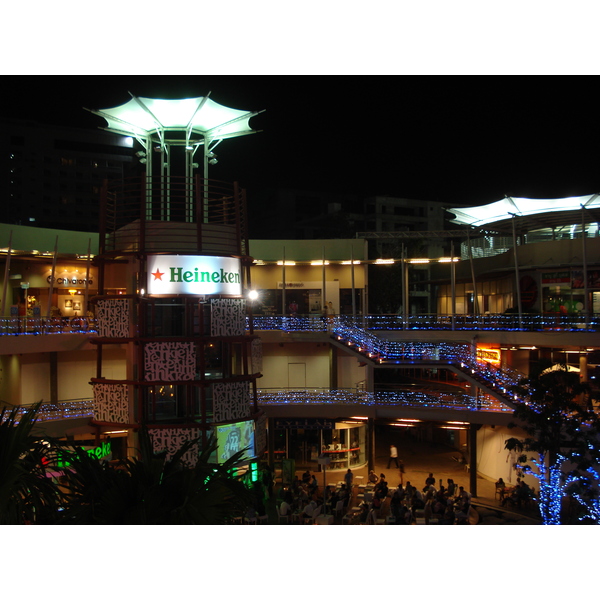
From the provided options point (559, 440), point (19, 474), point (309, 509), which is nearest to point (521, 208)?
point (559, 440)

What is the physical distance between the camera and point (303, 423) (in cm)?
2805

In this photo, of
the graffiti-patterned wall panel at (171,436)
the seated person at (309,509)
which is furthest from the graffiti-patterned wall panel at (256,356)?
the seated person at (309,509)

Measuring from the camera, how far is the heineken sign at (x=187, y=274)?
60.5 feet

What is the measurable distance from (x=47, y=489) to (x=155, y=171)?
1942 cm

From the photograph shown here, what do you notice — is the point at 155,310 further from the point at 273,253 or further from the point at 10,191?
the point at 10,191

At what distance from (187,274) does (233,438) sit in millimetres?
5369

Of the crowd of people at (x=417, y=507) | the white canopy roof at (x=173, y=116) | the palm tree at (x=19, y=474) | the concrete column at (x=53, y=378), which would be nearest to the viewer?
the palm tree at (x=19, y=474)

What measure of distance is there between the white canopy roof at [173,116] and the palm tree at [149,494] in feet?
56.4

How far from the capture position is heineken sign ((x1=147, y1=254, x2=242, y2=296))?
18.5m

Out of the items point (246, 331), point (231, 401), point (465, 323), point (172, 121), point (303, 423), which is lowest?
point (303, 423)

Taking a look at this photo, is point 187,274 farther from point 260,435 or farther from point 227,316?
point 260,435

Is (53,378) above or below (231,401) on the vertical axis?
above

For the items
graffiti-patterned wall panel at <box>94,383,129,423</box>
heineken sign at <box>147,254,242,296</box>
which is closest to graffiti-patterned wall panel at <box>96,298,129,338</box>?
heineken sign at <box>147,254,242,296</box>

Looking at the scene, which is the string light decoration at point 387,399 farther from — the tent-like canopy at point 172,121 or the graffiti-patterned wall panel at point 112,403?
the tent-like canopy at point 172,121
